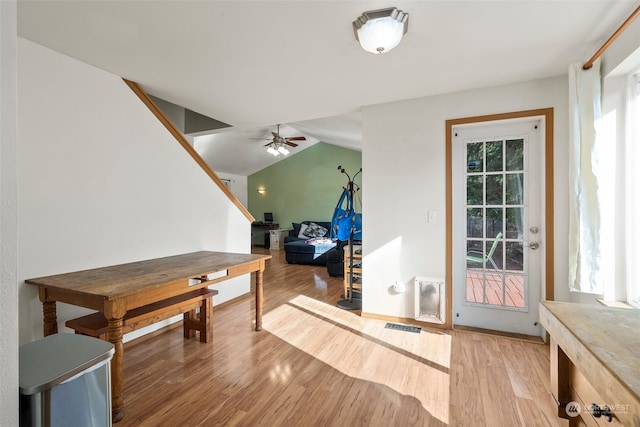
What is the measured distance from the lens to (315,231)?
7922 millimetres

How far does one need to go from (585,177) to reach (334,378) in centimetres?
225

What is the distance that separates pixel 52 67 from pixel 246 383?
2579mm

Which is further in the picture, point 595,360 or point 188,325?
point 188,325

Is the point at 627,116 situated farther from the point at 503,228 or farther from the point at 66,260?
the point at 66,260

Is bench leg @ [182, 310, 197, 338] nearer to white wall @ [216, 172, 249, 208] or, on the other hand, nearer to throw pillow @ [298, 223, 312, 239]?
throw pillow @ [298, 223, 312, 239]

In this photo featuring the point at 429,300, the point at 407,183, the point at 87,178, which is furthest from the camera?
the point at 407,183

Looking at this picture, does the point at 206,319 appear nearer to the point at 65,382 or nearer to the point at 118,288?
the point at 118,288

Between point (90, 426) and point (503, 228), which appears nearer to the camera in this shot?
point (90, 426)

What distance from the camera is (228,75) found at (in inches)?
98.3

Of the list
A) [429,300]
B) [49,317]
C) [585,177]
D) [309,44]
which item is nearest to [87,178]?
[49,317]

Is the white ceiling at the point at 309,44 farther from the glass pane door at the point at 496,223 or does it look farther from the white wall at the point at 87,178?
the glass pane door at the point at 496,223

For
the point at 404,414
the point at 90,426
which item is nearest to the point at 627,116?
the point at 404,414

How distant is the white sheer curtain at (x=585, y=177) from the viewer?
2014 millimetres

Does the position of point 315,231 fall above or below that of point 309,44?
below
